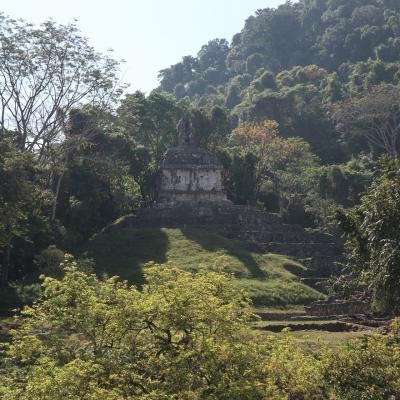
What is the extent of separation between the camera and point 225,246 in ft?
138

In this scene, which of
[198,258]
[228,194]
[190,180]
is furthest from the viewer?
[228,194]

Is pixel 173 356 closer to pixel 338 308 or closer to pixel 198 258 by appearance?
pixel 338 308

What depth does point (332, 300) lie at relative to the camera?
35.1 m

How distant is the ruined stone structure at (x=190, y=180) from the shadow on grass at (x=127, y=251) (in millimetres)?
5901

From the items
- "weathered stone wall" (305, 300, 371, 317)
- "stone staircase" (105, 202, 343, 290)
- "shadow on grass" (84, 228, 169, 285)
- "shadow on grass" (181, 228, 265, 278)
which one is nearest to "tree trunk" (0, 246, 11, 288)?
"shadow on grass" (84, 228, 169, 285)

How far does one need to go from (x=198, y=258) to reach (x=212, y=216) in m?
8.39

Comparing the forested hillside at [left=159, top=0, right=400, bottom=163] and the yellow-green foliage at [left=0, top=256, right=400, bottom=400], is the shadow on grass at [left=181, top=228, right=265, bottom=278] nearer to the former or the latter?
the yellow-green foliage at [left=0, top=256, right=400, bottom=400]

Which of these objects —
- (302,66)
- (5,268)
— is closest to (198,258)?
(5,268)

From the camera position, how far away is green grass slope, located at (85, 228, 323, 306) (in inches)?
1412

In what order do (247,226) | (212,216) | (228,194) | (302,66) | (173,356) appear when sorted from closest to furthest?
(173,356) → (247,226) → (212,216) → (228,194) → (302,66)

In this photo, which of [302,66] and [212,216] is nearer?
[212,216]

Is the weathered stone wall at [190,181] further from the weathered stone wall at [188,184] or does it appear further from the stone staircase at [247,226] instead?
the stone staircase at [247,226]

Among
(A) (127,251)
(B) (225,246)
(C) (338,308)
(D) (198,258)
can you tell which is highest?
(B) (225,246)

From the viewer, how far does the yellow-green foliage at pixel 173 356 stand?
50.3ft
